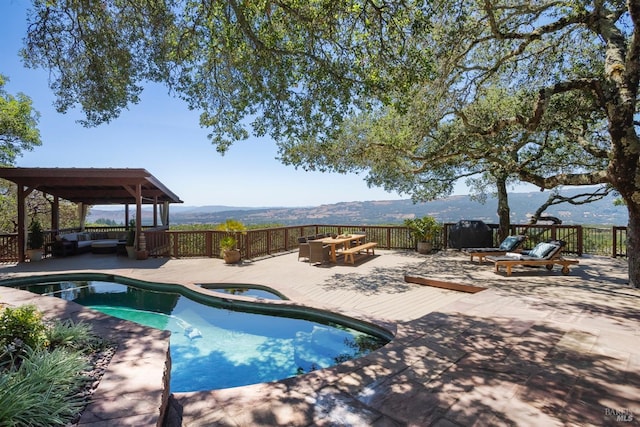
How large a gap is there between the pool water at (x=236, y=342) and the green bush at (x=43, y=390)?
1291 millimetres

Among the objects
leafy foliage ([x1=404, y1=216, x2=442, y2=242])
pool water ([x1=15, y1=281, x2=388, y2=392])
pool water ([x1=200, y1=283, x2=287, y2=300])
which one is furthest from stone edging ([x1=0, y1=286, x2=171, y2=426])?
leafy foliage ([x1=404, y1=216, x2=442, y2=242])

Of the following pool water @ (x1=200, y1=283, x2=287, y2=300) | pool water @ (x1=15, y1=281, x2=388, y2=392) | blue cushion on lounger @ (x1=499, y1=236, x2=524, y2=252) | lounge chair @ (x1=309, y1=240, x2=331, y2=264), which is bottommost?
pool water @ (x1=15, y1=281, x2=388, y2=392)

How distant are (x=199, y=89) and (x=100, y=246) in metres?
8.34

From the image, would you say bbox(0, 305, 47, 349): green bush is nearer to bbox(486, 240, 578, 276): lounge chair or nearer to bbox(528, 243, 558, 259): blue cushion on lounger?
bbox(486, 240, 578, 276): lounge chair

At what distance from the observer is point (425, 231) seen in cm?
1072

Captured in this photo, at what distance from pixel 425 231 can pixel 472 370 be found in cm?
841

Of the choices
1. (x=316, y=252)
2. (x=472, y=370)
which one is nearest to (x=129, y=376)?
(x=472, y=370)

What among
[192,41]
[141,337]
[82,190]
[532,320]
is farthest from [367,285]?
[82,190]

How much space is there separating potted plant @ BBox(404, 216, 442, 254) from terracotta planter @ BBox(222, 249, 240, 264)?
5.94 m

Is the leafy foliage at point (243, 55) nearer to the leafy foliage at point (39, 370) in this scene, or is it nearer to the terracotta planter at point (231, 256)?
the leafy foliage at point (39, 370)

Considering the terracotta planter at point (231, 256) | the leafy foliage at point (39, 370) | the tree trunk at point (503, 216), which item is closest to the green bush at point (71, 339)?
the leafy foliage at point (39, 370)

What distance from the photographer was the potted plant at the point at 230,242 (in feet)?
28.9

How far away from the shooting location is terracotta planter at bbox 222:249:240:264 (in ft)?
28.8

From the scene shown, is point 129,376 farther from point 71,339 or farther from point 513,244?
point 513,244
